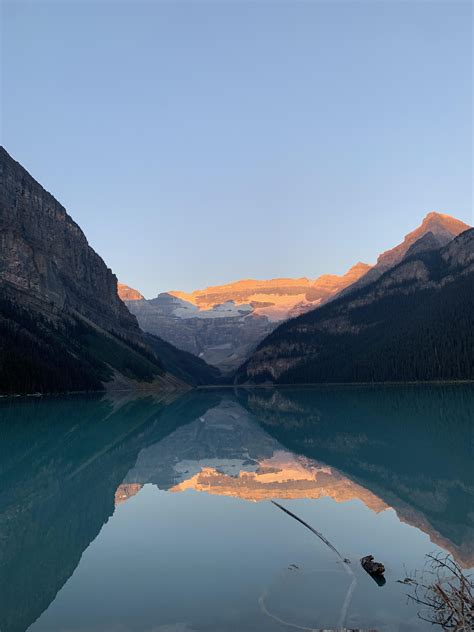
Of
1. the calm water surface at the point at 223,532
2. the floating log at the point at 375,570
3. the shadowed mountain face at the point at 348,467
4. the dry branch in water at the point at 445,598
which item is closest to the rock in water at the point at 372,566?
the floating log at the point at 375,570

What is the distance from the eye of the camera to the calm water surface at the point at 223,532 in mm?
15016

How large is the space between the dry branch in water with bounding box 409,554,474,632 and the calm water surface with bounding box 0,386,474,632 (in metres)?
0.55

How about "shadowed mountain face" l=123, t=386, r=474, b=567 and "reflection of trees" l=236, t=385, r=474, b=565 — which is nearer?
"reflection of trees" l=236, t=385, r=474, b=565

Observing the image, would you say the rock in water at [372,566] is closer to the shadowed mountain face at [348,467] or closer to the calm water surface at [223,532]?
the calm water surface at [223,532]

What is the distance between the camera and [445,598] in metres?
11.0

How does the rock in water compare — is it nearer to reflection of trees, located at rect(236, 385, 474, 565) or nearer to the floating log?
the floating log

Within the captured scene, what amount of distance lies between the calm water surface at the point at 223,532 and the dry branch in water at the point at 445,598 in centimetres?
55

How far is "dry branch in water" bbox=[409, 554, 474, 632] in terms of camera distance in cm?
1088

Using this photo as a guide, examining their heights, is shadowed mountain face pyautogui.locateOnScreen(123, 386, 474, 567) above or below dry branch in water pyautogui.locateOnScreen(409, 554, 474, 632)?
below

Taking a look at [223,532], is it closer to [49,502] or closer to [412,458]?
[49,502]

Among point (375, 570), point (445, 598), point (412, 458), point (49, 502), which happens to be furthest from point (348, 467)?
point (445, 598)

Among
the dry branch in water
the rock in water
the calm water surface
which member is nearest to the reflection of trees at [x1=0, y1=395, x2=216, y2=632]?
the calm water surface

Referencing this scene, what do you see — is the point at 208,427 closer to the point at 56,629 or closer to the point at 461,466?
the point at 461,466

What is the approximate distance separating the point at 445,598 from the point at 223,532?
13885 mm
